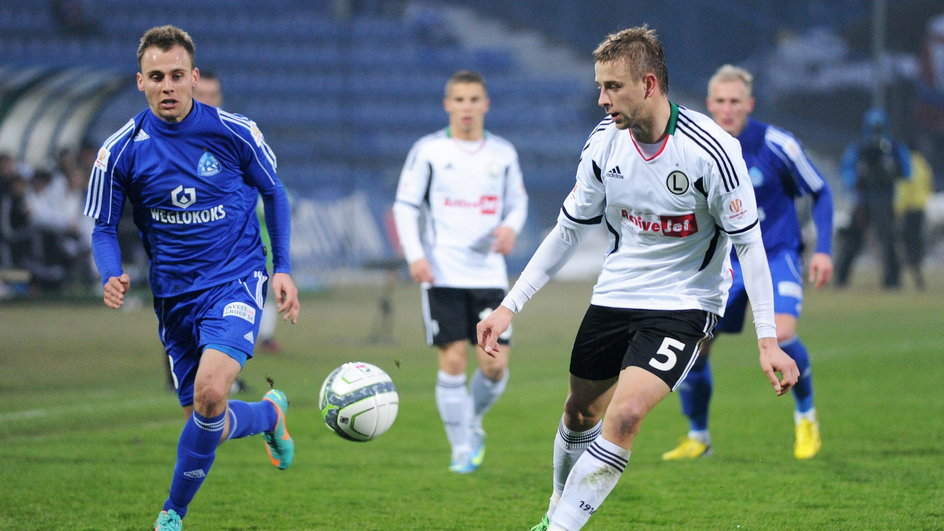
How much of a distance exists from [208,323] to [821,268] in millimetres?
3767

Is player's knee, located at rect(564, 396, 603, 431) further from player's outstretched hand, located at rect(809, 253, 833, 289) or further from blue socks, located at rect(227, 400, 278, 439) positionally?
player's outstretched hand, located at rect(809, 253, 833, 289)

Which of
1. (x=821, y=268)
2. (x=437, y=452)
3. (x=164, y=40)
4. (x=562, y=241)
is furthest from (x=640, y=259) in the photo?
(x=437, y=452)

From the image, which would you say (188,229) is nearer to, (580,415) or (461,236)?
(580,415)

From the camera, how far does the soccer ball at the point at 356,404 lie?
219 inches

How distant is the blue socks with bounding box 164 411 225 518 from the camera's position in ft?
17.2

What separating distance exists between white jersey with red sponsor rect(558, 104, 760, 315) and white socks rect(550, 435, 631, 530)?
2.18 feet

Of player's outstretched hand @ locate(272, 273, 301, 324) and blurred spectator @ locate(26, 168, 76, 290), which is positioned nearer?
player's outstretched hand @ locate(272, 273, 301, 324)

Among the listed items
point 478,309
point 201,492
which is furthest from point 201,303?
point 478,309

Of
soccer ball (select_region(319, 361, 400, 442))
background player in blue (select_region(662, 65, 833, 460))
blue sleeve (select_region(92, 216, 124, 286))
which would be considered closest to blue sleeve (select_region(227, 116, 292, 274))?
soccer ball (select_region(319, 361, 400, 442))

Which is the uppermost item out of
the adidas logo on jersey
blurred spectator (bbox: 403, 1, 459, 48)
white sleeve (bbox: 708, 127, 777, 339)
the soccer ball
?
white sleeve (bbox: 708, 127, 777, 339)

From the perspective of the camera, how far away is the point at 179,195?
5383 millimetres

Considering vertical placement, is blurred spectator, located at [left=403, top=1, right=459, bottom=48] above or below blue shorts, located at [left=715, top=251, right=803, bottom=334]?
below

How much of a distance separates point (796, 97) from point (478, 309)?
82.1 ft

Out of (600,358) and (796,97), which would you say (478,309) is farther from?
(796,97)
